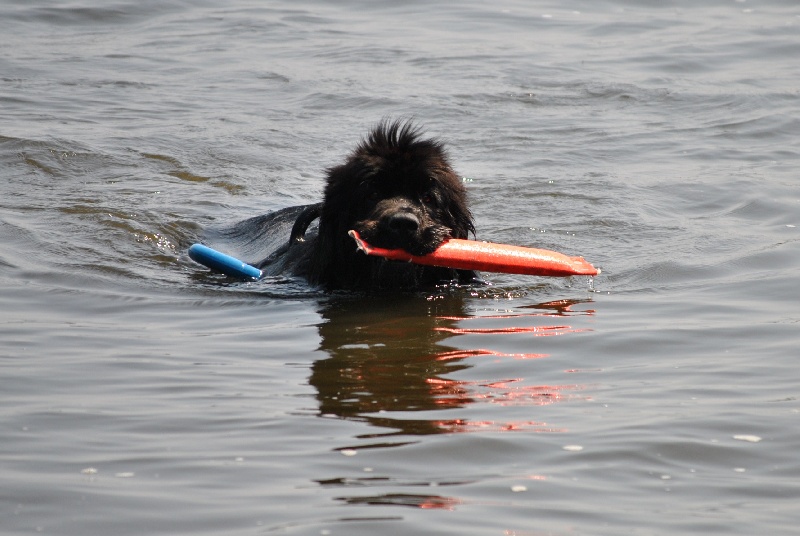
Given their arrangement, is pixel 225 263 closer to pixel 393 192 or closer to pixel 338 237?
pixel 338 237

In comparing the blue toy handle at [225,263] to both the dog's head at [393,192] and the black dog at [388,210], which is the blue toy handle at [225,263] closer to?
the black dog at [388,210]

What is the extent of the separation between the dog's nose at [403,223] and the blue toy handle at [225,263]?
1349 millimetres

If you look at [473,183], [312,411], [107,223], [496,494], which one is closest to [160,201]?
[107,223]

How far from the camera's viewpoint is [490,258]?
6777 millimetres

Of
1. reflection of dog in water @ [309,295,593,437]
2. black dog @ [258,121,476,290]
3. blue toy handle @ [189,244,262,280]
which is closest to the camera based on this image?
reflection of dog in water @ [309,295,593,437]

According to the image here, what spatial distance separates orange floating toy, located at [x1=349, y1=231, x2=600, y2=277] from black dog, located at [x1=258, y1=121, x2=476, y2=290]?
54 mm

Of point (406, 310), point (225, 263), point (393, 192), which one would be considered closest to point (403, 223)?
point (393, 192)

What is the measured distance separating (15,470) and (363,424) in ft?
4.43

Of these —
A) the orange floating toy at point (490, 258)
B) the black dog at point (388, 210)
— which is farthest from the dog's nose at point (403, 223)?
the orange floating toy at point (490, 258)

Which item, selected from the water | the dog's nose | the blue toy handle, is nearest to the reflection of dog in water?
the water

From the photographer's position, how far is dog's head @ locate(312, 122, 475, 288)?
6.68 m

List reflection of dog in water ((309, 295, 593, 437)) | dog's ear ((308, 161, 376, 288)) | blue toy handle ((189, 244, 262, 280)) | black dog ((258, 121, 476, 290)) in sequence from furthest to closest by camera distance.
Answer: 1. blue toy handle ((189, 244, 262, 280))
2. dog's ear ((308, 161, 376, 288))
3. black dog ((258, 121, 476, 290))
4. reflection of dog in water ((309, 295, 593, 437))

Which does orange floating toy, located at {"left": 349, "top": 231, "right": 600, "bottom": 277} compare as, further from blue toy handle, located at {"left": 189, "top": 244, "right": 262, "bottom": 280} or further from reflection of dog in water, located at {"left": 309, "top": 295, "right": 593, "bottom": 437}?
blue toy handle, located at {"left": 189, "top": 244, "right": 262, "bottom": 280}

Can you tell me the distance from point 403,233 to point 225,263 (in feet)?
4.90
